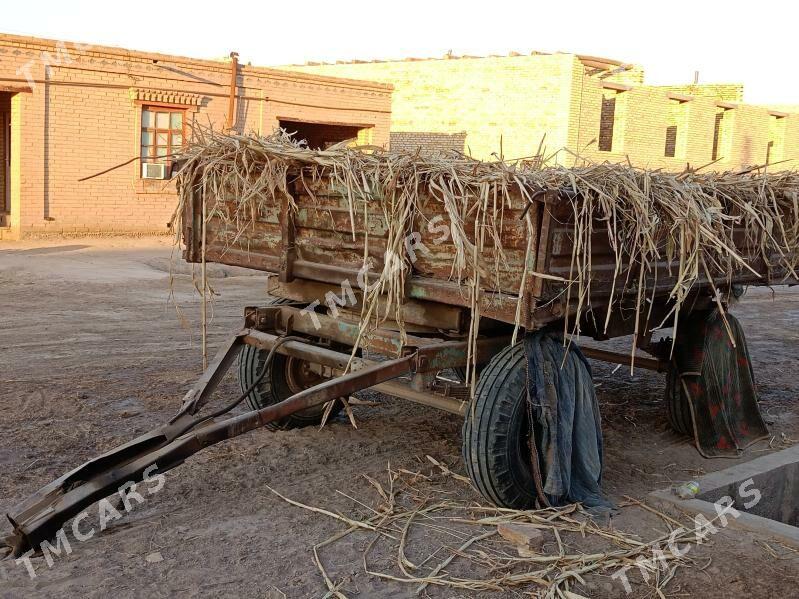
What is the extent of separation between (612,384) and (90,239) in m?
11.6

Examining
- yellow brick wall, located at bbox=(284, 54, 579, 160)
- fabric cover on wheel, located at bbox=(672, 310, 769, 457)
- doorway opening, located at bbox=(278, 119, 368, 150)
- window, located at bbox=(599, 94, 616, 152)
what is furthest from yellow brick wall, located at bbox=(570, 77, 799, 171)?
fabric cover on wheel, located at bbox=(672, 310, 769, 457)

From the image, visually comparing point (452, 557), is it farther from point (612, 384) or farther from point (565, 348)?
point (612, 384)

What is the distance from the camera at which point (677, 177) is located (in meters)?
4.35

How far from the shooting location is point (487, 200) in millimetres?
3602

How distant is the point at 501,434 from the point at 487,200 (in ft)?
3.57

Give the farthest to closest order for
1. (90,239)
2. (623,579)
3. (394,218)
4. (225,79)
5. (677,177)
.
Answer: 1. (225,79)
2. (90,239)
3. (677,177)
4. (394,218)
5. (623,579)

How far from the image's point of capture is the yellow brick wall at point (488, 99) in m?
Result: 21.3

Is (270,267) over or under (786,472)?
over

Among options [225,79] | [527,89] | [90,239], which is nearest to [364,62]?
[527,89]

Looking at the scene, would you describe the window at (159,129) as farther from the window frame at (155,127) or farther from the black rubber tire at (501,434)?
the black rubber tire at (501,434)

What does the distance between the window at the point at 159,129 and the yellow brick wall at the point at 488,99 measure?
7068 mm

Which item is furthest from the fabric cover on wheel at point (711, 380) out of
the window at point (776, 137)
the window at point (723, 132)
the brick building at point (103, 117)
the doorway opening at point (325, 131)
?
the window at point (776, 137)

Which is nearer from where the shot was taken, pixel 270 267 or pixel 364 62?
pixel 270 267

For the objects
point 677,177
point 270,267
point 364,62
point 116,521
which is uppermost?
point 364,62
